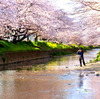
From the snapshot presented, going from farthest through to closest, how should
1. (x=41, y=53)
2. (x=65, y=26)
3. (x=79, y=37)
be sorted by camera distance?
(x=79, y=37)
(x=65, y=26)
(x=41, y=53)

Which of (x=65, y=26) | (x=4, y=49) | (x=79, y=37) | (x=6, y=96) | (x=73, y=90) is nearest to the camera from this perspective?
(x=6, y=96)

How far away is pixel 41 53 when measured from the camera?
43688 millimetres

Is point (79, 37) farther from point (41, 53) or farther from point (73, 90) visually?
point (73, 90)

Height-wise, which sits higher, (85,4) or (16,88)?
(85,4)

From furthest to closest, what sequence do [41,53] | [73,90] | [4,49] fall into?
1. [41,53]
2. [4,49]
3. [73,90]

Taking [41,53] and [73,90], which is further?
[41,53]

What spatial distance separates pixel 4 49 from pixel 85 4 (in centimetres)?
1406

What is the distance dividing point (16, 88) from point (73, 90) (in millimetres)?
2510

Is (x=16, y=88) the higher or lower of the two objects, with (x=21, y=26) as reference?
lower

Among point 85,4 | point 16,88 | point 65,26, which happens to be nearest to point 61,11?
point 65,26

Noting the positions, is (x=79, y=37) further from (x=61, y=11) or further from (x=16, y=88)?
(x=16, y=88)

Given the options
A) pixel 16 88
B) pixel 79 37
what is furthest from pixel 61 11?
pixel 16 88

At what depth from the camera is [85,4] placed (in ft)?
66.6

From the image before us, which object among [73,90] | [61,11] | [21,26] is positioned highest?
[61,11]
